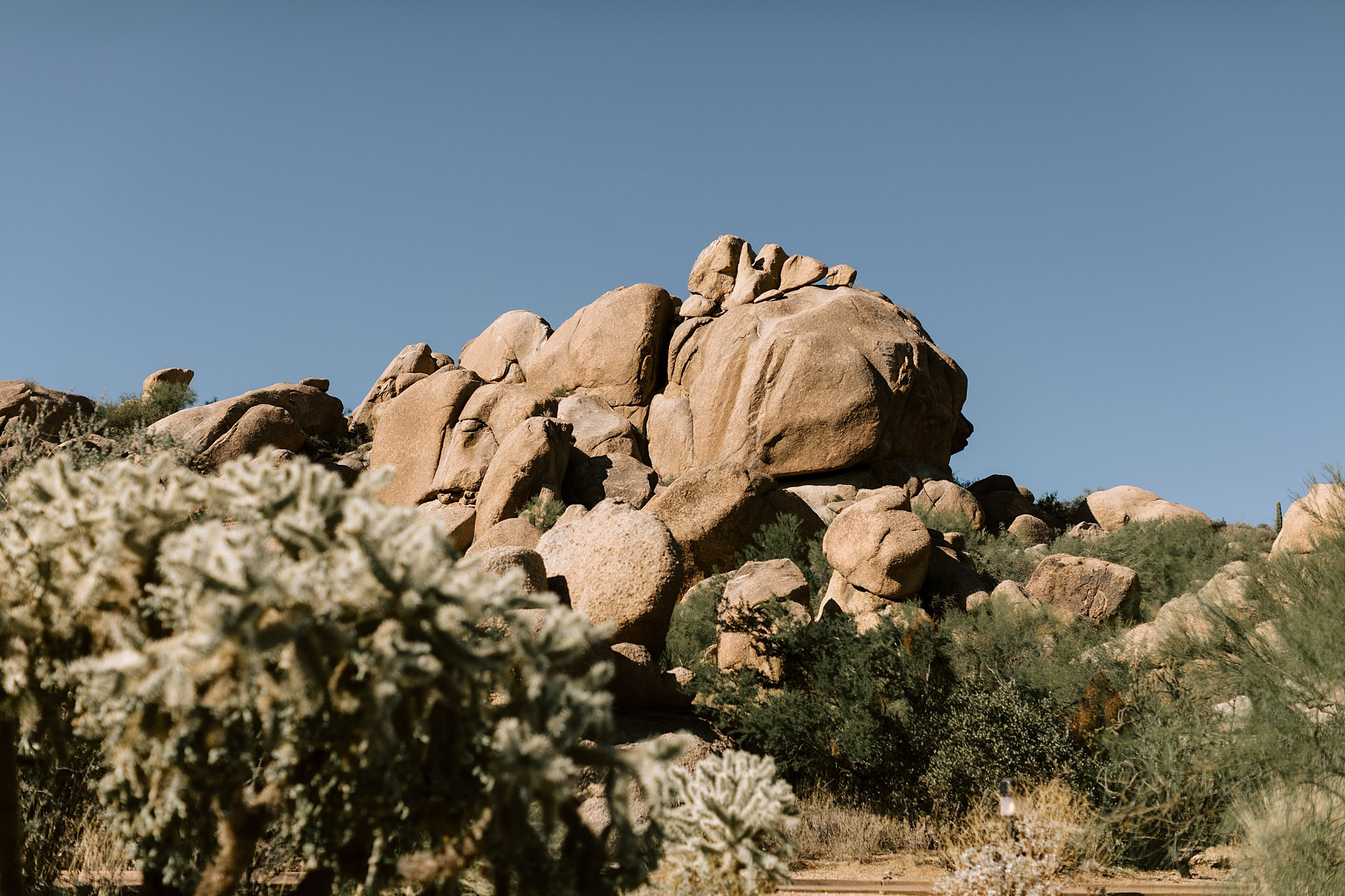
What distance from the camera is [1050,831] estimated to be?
7.85m

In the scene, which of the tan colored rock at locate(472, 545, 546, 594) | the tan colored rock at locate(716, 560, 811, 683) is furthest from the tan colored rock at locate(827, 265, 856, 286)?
the tan colored rock at locate(472, 545, 546, 594)

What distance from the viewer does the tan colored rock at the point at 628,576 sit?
11133 millimetres

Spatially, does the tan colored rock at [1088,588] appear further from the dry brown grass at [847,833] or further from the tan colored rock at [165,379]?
the tan colored rock at [165,379]

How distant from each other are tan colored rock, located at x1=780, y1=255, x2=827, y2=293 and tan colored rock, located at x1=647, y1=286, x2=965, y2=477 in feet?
1.78

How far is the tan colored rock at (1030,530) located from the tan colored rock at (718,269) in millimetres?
13422

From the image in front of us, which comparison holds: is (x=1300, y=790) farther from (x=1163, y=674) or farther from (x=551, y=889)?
(x=551, y=889)

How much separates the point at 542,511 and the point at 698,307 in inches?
506

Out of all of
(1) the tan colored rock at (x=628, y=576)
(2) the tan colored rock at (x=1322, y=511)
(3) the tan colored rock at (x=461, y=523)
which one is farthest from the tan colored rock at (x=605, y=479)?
(2) the tan colored rock at (x=1322, y=511)

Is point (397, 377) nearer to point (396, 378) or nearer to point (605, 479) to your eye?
point (396, 378)

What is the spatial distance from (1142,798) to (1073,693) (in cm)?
205

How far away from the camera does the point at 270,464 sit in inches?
123

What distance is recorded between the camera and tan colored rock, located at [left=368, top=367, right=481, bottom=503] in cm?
2681

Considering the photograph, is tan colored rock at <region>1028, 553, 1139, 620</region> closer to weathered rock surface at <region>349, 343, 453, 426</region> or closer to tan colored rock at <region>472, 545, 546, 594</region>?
tan colored rock at <region>472, 545, 546, 594</region>

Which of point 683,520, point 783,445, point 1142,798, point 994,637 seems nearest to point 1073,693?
point 1142,798
